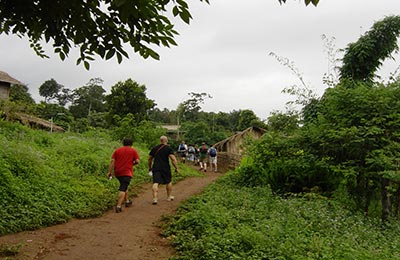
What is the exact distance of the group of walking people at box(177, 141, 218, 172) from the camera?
2231cm

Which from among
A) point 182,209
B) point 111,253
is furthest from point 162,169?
point 111,253

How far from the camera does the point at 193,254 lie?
4969 millimetres

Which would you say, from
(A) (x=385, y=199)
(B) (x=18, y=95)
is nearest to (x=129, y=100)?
(B) (x=18, y=95)

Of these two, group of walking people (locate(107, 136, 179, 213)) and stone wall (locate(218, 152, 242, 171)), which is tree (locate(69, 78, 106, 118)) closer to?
stone wall (locate(218, 152, 242, 171))

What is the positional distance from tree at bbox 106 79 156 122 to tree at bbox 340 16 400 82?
2254cm

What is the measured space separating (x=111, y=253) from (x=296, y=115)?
9.80 meters

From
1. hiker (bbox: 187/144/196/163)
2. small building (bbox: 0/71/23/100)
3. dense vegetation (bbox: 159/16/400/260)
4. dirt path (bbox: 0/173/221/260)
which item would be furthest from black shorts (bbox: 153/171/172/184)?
small building (bbox: 0/71/23/100)

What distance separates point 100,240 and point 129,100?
3063 cm

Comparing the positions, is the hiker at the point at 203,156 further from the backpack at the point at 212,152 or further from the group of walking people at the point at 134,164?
the group of walking people at the point at 134,164

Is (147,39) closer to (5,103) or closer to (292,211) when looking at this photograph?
(292,211)

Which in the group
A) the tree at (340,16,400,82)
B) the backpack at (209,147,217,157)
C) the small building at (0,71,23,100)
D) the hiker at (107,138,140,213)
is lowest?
the hiker at (107,138,140,213)

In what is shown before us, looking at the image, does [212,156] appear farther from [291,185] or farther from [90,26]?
[90,26]

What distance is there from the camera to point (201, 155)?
880 inches

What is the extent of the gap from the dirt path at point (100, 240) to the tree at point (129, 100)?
28268 millimetres
